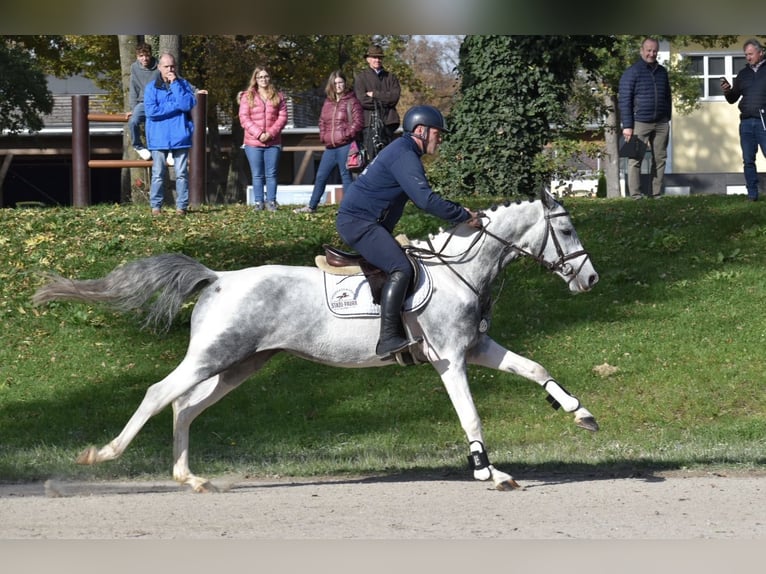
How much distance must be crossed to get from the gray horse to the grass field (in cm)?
124

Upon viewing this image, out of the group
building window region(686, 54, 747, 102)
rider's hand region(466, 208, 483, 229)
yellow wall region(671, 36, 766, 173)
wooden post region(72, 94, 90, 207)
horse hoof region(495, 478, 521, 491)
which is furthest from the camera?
yellow wall region(671, 36, 766, 173)

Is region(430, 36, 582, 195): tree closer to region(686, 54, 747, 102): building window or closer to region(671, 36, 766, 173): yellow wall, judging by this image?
region(686, 54, 747, 102): building window

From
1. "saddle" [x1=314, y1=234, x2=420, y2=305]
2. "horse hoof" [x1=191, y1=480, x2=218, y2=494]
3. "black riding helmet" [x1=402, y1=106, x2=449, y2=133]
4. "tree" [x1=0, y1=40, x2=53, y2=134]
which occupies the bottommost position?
"horse hoof" [x1=191, y1=480, x2=218, y2=494]

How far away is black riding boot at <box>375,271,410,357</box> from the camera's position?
9156 mm

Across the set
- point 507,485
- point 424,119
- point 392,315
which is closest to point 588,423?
point 507,485

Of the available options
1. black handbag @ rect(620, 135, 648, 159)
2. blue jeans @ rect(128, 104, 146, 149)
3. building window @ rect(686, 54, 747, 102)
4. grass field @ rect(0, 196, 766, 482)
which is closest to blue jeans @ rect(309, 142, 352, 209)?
grass field @ rect(0, 196, 766, 482)

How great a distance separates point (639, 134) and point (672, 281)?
286 cm

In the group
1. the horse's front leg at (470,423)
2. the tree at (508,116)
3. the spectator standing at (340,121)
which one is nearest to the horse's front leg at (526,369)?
the horse's front leg at (470,423)

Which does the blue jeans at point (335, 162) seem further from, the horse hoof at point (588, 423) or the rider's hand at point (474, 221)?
the horse hoof at point (588, 423)

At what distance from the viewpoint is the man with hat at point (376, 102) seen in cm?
1739

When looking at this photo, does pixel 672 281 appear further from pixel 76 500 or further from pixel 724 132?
pixel 724 132

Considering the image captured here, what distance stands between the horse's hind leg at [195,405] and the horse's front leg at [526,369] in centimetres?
159

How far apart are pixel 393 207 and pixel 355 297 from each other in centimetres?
76

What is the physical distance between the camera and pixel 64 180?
51406 mm
